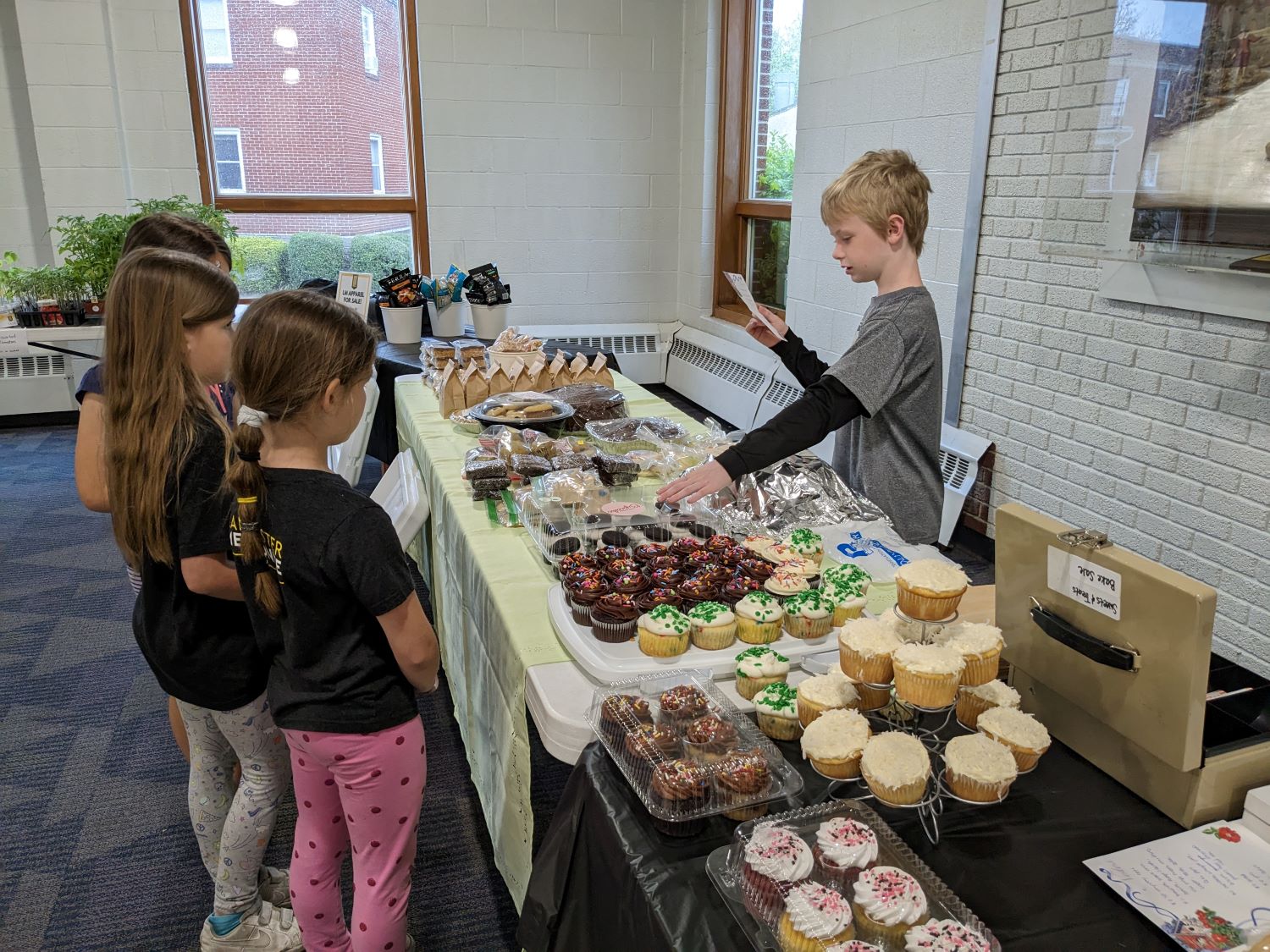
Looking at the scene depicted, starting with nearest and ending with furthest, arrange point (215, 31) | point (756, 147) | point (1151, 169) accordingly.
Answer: point (1151, 169), point (215, 31), point (756, 147)

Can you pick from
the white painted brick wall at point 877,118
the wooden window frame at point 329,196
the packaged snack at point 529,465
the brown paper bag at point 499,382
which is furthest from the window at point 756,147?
the packaged snack at point 529,465

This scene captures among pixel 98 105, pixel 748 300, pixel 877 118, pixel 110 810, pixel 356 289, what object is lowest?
pixel 110 810

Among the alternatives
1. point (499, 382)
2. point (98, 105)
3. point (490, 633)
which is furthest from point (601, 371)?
point (98, 105)

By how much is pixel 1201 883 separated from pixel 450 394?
2.34 m

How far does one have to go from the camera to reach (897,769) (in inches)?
41.3

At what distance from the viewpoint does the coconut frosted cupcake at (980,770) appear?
1.05m

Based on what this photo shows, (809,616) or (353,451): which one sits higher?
(809,616)

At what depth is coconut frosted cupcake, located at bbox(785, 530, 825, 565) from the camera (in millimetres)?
1645

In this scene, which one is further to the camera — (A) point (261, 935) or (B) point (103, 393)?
(A) point (261, 935)

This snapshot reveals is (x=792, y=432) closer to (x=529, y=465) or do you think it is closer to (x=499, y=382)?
(x=529, y=465)

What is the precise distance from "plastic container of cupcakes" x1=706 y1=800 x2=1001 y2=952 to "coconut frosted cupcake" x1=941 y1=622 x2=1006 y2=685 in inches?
10.4

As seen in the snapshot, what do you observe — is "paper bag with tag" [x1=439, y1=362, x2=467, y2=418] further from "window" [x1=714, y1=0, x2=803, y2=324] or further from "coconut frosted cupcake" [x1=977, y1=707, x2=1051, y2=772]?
"window" [x1=714, y1=0, x2=803, y2=324]

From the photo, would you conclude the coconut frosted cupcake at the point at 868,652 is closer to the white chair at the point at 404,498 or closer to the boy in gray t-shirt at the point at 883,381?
the boy in gray t-shirt at the point at 883,381

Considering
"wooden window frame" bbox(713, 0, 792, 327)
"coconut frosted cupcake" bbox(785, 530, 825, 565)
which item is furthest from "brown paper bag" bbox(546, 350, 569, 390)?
"wooden window frame" bbox(713, 0, 792, 327)
